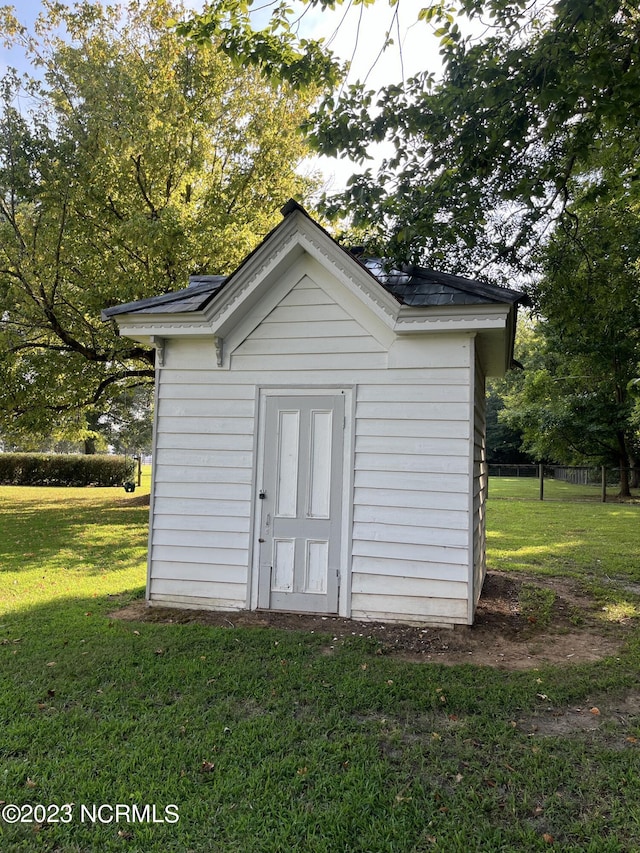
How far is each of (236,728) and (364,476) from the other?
298 centimetres

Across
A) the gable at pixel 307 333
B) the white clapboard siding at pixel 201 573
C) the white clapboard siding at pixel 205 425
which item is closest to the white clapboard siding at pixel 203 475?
the white clapboard siding at pixel 205 425

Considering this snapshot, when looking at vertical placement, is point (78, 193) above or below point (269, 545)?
above

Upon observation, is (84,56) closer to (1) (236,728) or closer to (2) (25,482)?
(1) (236,728)

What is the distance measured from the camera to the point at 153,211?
1321 centimetres

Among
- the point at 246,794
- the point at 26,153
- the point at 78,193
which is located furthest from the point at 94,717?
the point at 26,153

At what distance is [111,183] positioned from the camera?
40.8 ft

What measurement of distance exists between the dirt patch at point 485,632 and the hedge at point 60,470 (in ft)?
68.8

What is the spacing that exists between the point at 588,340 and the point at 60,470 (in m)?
23.6

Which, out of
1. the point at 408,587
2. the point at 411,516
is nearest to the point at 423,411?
the point at 411,516

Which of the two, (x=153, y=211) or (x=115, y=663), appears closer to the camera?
(x=115, y=663)

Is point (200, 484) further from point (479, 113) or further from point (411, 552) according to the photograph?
point (479, 113)

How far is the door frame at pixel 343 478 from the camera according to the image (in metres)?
5.88

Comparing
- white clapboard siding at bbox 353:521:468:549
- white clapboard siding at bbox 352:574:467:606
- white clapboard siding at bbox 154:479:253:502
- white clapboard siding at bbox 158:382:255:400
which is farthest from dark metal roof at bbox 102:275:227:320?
white clapboard siding at bbox 352:574:467:606

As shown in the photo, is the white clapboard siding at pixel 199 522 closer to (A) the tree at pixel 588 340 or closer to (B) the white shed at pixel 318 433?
(B) the white shed at pixel 318 433
